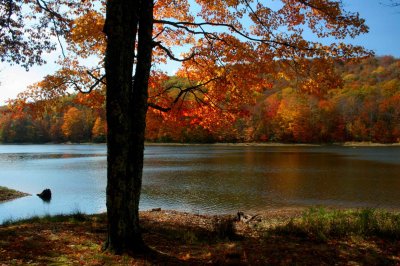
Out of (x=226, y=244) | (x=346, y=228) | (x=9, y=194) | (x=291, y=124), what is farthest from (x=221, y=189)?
(x=291, y=124)

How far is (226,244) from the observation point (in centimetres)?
747

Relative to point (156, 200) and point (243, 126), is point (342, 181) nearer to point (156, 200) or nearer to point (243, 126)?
point (156, 200)

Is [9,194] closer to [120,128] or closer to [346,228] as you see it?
[120,128]

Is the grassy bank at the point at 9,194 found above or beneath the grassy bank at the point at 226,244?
beneath

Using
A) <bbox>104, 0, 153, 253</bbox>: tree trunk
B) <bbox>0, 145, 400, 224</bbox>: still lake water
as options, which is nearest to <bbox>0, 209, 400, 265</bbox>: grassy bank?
<bbox>104, 0, 153, 253</bbox>: tree trunk

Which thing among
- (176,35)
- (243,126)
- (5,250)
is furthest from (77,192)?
(243,126)

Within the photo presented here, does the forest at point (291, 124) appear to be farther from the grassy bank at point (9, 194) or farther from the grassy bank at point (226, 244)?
the grassy bank at point (226, 244)

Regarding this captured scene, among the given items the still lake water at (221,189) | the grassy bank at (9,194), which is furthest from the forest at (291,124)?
the grassy bank at (9,194)

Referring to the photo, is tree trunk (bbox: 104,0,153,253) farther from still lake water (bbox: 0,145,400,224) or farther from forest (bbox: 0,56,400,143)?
forest (bbox: 0,56,400,143)

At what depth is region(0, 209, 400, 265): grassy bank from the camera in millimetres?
6090

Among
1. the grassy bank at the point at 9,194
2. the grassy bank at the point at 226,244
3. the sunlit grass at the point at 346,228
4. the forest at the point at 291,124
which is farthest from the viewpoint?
the forest at the point at 291,124

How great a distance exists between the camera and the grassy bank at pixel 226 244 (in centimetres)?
609

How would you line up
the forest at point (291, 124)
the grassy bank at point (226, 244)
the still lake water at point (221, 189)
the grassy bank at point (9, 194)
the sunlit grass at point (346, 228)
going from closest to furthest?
1. the grassy bank at point (226, 244)
2. the sunlit grass at point (346, 228)
3. the still lake water at point (221, 189)
4. the grassy bank at point (9, 194)
5. the forest at point (291, 124)

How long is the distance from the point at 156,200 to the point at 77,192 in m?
6.90
